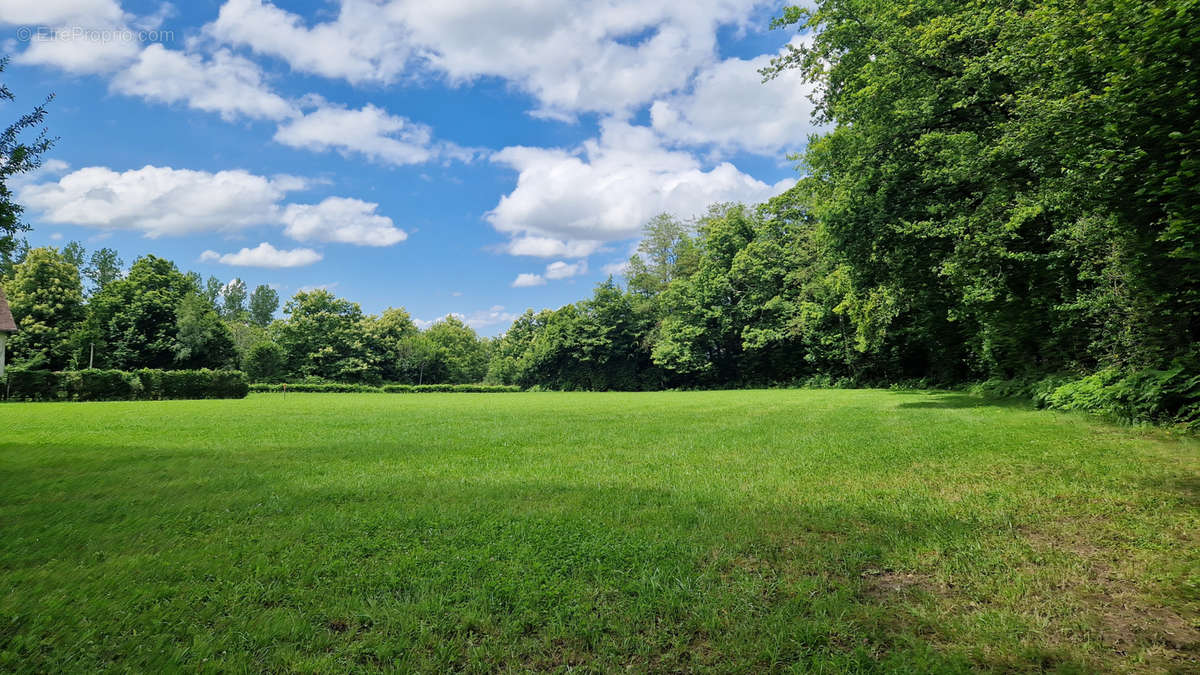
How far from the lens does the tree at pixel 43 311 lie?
42812mm

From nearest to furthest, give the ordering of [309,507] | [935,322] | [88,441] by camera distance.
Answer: [309,507] < [88,441] < [935,322]

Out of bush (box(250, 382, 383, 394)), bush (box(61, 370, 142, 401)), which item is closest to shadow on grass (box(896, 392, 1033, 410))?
bush (box(61, 370, 142, 401))

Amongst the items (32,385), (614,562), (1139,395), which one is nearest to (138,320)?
(32,385)

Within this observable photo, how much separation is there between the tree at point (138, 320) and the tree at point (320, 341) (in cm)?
1071

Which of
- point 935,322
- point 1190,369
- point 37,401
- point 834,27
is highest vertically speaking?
point 834,27

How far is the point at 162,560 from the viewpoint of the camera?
439cm

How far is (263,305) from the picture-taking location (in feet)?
350

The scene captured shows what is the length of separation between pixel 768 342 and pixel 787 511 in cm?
4006

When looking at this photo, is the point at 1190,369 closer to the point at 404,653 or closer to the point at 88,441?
the point at 404,653

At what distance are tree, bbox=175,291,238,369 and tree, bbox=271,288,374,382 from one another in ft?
27.2

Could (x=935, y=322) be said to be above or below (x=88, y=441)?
above

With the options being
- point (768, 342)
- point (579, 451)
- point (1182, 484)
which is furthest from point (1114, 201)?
point (768, 342)

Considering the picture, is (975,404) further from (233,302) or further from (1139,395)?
(233,302)

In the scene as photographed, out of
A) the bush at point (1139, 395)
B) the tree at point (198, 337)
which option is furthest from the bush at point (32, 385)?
the bush at point (1139, 395)
